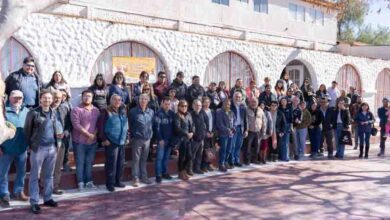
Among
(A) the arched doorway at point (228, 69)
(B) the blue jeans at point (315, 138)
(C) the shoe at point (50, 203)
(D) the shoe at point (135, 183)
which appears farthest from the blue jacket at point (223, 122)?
(C) the shoe at point (50, 203)

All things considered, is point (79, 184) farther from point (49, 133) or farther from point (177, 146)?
point (177, 146)

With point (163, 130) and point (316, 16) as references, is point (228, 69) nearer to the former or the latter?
point (163, 130)

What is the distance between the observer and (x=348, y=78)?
19.1m

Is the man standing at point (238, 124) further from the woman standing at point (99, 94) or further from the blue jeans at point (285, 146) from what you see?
the woman standing at point (99, 94)

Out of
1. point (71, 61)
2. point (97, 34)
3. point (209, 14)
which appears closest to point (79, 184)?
point (71, 61)

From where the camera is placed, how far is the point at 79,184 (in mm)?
8000

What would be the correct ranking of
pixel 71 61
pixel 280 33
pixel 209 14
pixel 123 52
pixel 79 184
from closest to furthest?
1. pixel 79 184
2. pixel 71 61
3. pixel 123 52
4. pixel 209 14
5. pixel 280 33

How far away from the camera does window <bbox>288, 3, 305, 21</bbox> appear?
21938mm

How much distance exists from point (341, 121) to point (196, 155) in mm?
4834

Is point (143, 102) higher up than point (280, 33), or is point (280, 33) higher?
point (280, 33)

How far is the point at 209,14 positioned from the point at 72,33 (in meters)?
8.35

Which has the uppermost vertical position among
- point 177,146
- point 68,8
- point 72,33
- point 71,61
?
point 68,8

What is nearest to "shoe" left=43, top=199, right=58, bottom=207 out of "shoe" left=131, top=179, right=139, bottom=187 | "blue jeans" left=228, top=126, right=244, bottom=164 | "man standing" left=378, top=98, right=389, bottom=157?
"shoe" left=131, top=179, right=139, bottom=187

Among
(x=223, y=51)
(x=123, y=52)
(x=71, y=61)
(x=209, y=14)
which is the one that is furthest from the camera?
(x=209, y=14)
